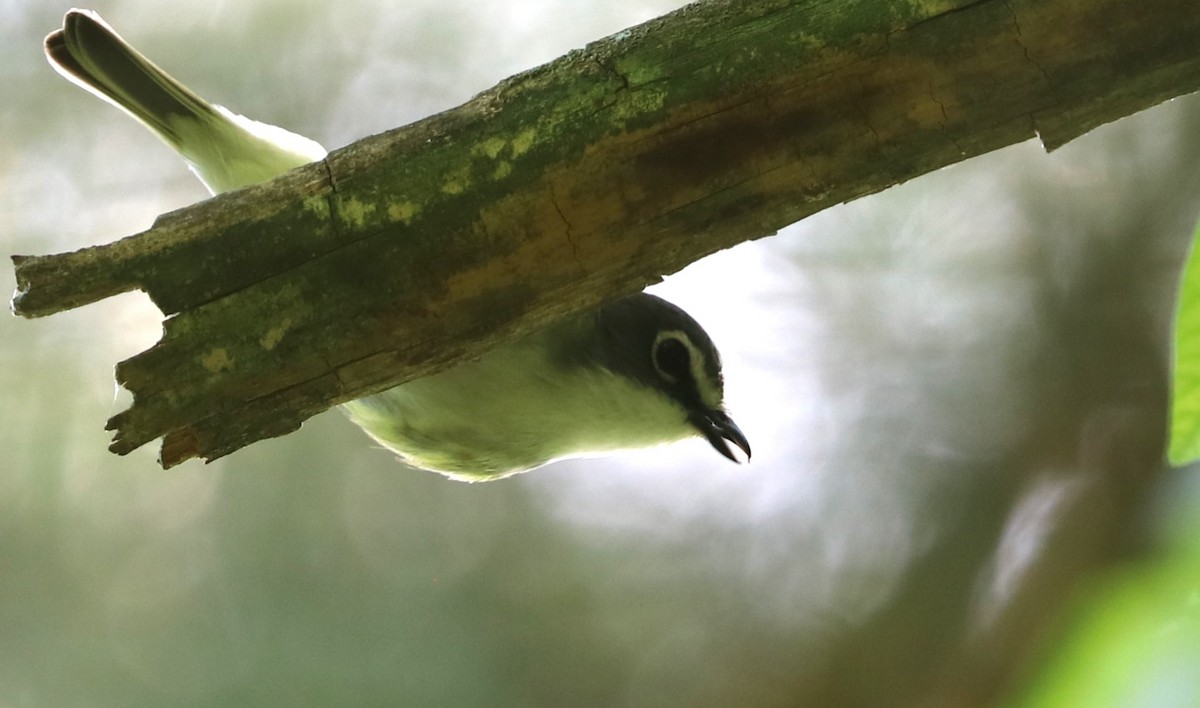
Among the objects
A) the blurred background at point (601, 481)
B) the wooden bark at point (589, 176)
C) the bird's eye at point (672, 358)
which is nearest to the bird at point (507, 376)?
the bird's eye at point (672, 358)

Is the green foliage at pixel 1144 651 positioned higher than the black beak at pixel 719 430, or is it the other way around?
the black beak at pixel 719 430

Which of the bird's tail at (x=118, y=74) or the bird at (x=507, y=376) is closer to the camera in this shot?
the bird at (x=507, y=376)

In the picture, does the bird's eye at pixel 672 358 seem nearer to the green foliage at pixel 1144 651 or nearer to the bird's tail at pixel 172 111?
the bird's tail at pixel 172 111

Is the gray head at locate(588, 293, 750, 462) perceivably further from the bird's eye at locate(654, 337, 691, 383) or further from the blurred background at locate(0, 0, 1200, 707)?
the blurred background at locate(0, 0, 1200, 707)

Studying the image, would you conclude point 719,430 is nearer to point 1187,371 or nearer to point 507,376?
point 507,376

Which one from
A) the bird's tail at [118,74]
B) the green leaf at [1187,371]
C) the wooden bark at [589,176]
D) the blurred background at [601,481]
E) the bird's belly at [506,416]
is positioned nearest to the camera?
the green leaf at [1187,371]

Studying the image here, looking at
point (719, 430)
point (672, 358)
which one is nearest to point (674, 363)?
point (672, 358)

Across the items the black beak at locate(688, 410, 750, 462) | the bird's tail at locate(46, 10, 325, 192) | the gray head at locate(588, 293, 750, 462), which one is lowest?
the black beak at locate(688, 410, 750, 462)

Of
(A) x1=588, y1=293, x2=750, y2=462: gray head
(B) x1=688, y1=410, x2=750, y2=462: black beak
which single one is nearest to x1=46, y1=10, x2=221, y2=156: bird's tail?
(A) x1=588, y1=293, x2=750, y2=462: gray head
